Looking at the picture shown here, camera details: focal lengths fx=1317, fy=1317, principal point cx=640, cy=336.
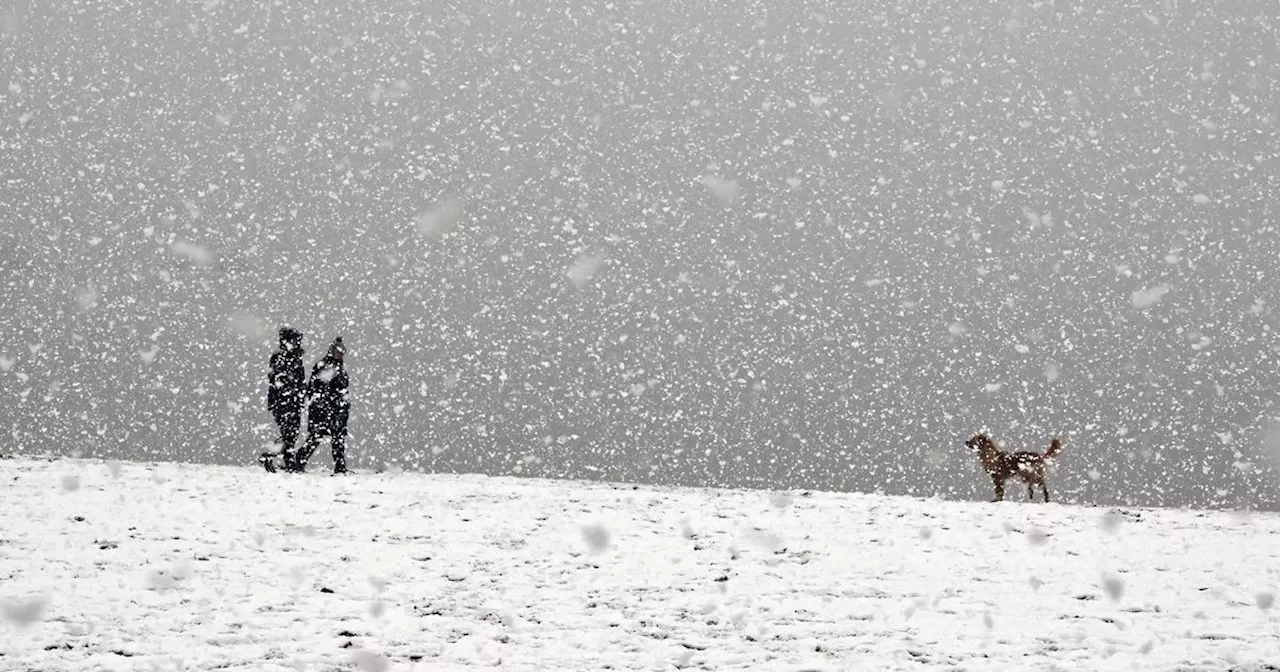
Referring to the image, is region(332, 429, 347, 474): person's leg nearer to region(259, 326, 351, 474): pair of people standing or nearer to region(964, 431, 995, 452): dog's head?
region(259, 326, 351, 474): pair of people standing

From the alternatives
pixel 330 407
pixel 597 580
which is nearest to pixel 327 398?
pixel 330 407

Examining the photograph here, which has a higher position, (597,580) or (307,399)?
(307,399)

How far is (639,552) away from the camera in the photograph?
9914 mm

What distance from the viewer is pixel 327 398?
14.2 metres

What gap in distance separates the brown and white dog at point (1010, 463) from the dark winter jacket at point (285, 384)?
739cm

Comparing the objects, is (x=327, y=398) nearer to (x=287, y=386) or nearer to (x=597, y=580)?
(x=287, y=386)

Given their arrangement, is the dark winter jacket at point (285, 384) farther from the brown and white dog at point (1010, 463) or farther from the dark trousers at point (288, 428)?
the brown and white dog at point (1010, 463)

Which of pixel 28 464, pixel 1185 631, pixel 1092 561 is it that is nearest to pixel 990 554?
pixel 1092 561

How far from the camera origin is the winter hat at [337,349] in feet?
46.7

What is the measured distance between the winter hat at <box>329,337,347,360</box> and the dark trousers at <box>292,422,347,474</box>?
2.44 feet

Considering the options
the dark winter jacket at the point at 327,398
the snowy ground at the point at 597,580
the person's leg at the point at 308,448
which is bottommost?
the snowy ground at the point at 597,580

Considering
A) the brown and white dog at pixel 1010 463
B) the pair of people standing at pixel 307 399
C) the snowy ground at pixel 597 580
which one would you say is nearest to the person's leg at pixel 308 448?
the pair of people standing at pixel 307 399

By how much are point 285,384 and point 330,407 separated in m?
0.53

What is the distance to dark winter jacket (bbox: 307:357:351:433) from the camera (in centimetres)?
1422
